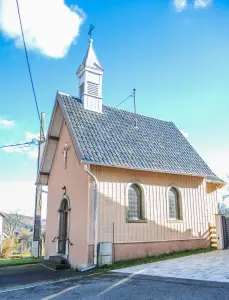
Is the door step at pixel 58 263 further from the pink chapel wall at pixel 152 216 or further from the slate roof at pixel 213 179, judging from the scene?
the slate roof at pixel 213 179

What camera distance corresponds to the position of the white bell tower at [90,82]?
13.6 metres

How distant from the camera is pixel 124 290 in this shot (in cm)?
652

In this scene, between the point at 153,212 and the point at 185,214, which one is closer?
the point at 153,212

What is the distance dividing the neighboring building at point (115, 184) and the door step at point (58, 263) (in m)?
0.23

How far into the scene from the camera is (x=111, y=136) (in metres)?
12.5

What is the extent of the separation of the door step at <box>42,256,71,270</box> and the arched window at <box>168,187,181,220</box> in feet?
16.4

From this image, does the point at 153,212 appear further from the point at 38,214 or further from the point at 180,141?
the point at 38,214

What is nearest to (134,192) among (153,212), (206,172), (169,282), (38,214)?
(153,212)

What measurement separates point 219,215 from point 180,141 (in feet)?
14.7

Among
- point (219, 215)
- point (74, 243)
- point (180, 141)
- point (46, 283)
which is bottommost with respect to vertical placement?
point (46, 283)

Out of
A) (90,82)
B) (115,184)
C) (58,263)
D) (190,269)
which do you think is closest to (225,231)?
(190,269)

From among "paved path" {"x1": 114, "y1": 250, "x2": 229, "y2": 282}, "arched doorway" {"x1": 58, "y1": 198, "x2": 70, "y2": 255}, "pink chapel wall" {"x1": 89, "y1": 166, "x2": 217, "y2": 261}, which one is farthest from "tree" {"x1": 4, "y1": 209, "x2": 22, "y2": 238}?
"paved path" {"x1": 114, "y1": 250, "x2": 229, "y2": 282}

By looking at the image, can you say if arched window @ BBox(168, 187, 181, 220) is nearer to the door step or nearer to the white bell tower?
the door step

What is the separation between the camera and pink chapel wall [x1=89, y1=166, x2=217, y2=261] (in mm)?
10820
